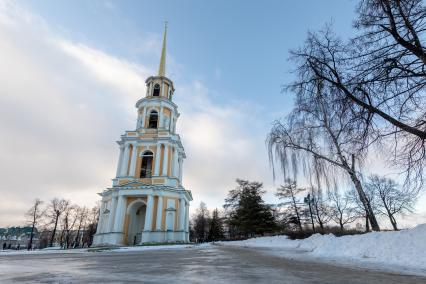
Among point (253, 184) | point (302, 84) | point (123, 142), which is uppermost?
point (123, 142)

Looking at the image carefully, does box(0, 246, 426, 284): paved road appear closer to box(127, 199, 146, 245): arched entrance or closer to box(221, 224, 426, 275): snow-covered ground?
box(221, 224, 426, 275): snow-covered ground

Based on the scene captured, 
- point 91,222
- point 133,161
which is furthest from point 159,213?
point 91,222

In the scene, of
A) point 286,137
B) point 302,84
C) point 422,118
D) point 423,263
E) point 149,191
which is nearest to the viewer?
point 423,263

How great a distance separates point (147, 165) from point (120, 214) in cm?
683

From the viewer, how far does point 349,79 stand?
6.31 m

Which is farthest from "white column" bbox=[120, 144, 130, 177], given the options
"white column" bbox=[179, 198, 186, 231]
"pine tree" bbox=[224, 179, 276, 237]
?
"pine tree" bbox=[224, 179, 276, 237]

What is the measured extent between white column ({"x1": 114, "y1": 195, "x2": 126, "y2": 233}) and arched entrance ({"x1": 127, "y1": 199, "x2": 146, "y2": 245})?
33.3 inches

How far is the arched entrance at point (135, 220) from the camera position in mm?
25250

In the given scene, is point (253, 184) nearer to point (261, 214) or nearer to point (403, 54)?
point (261, 214)

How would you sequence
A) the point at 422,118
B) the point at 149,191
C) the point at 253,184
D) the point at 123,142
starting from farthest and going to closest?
the point at 253,184, the point at 123,142, the point at 149,191, the point at 422,118

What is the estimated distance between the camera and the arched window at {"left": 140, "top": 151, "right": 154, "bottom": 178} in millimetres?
28250

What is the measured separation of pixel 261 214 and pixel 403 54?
27.0m

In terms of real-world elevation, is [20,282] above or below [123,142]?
below

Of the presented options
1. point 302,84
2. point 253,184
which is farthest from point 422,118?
point 253,184
